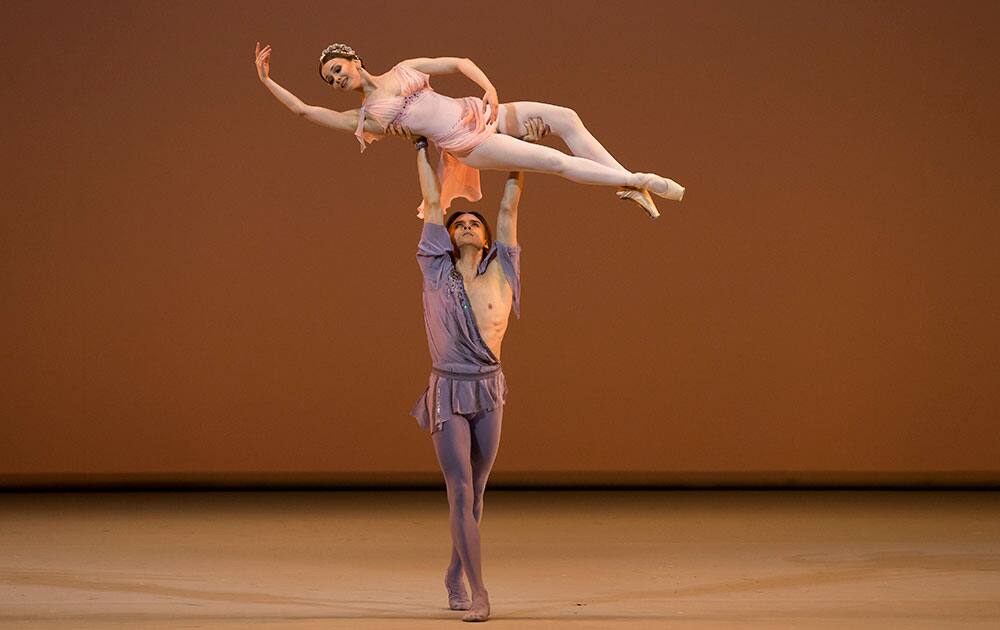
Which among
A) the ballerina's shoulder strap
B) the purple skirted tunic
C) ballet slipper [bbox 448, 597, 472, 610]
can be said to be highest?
the ballerina's shoulder strap

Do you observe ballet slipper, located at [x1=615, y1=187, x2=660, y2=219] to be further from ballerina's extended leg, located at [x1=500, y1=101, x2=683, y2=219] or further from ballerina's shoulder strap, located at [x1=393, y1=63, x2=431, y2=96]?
ballerina's shoulder strap, located at [x1=393, y1=63, x2=431, y2=96]

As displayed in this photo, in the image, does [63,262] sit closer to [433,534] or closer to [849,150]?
[433,534]

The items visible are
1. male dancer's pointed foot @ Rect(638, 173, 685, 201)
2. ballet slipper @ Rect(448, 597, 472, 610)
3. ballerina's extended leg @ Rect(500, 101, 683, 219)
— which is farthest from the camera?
ballet slipper @ Rect(448, 597, 472, 610)

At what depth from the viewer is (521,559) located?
600 cm

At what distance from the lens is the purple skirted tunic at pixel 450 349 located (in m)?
4.69

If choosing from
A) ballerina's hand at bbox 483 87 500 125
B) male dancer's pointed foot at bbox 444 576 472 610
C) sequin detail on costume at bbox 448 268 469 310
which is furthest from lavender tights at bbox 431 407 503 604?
ballerina's hand at bbox 483 87 500 125

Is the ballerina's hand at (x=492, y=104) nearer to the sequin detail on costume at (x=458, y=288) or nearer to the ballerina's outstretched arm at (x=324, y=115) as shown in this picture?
the ballerina's outstretched arm at (x=324, y=115)

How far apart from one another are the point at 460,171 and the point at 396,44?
2.83m

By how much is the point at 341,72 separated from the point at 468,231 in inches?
28.2

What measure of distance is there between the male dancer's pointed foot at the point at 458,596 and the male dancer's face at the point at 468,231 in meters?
1.13

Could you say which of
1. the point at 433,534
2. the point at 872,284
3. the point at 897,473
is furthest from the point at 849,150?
the point at 433,534

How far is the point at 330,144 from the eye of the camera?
7.56 m

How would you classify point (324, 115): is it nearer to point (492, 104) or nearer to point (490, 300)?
point (492, 104)

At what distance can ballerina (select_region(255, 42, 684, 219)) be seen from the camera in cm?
442
